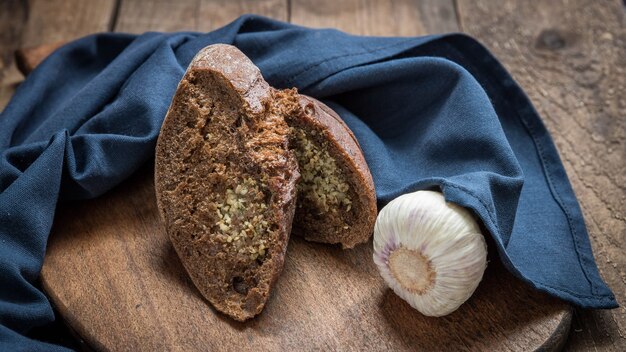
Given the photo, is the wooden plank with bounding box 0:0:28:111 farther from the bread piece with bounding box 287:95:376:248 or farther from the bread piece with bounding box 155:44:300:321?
the bread piece with bounding box 287:95:376:248

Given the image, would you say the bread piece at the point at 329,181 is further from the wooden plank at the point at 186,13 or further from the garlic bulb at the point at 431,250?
the wooden plank at the point at 186,13

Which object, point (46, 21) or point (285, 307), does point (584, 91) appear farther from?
point (46, 21)

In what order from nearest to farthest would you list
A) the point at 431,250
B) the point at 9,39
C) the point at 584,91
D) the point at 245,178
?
the point at 431,250, the point at 245,178, the point at 584,91, the point at 9,39

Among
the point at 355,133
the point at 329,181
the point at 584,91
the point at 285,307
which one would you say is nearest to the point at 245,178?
the point at 329,181

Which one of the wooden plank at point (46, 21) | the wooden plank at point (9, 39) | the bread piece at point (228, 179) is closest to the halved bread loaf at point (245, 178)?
the bread piece at point (228, 179)

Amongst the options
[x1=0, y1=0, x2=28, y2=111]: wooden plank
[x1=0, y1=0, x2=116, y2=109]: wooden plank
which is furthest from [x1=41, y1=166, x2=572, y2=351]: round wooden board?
[x1=0, y1=0, x2=116, y2=109]: wooden plank

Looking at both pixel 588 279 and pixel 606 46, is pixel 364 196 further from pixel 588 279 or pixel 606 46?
pixel 606 46
